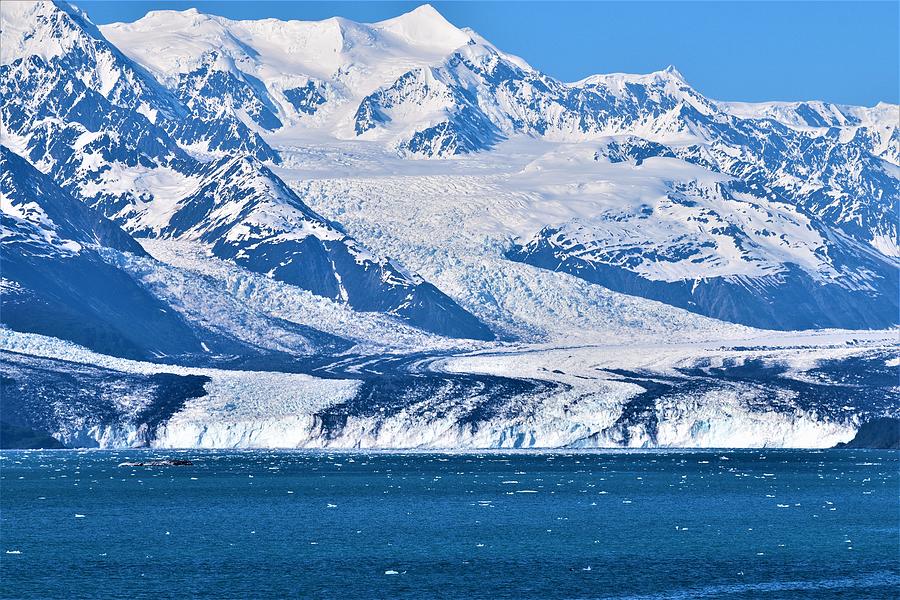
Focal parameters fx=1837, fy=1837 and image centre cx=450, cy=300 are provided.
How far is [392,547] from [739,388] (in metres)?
90.1

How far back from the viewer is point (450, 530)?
91.1 metres

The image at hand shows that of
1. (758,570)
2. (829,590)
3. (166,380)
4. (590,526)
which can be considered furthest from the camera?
(166,380)

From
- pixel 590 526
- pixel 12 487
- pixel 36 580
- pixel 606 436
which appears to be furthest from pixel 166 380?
pixel 36 580

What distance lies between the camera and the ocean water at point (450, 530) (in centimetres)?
7250

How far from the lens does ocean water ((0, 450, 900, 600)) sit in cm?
7250

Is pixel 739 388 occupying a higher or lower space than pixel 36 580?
higher

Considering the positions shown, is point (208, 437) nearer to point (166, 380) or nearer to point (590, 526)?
point (166, 380)

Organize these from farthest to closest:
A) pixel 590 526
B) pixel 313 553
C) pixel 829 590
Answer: pixel 590 526 < pixel 313 553 < pixel 829 590

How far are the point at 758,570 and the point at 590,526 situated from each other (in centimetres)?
1740

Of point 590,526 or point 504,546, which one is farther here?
point 590,526

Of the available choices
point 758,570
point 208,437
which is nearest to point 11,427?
point 208,437

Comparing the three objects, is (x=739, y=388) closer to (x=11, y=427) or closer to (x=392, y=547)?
(x=11, y=427)

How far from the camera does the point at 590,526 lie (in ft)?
304

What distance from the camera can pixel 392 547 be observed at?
84.0 meters
